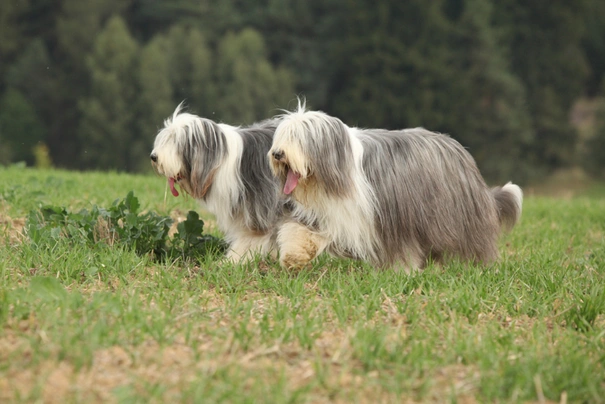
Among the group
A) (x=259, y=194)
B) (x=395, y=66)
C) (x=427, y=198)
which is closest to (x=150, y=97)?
(x=395, y=66)

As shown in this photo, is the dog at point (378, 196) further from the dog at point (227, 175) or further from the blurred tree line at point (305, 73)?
the blurred tree line at point (305, 73)

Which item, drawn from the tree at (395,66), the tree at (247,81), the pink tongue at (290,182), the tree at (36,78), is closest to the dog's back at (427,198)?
the pink tongue at (290,182)

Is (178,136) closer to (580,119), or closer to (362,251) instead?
(362,251)

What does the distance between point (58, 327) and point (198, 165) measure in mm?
2216

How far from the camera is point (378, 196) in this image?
536 cm

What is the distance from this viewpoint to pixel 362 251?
5391 mm

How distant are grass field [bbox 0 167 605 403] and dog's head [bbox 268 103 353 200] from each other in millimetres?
573

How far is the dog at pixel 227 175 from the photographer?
18.4 ft

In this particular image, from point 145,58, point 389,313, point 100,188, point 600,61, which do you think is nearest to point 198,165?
point 389,313

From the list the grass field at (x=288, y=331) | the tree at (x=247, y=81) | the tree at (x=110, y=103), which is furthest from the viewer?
the tree at (x=247, y=81)

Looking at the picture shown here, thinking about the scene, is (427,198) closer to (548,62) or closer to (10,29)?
(10,29)

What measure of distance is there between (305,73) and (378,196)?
3150 cm

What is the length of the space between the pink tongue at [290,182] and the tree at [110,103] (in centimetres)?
2511

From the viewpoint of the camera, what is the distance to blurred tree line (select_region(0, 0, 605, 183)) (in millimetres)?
31156
